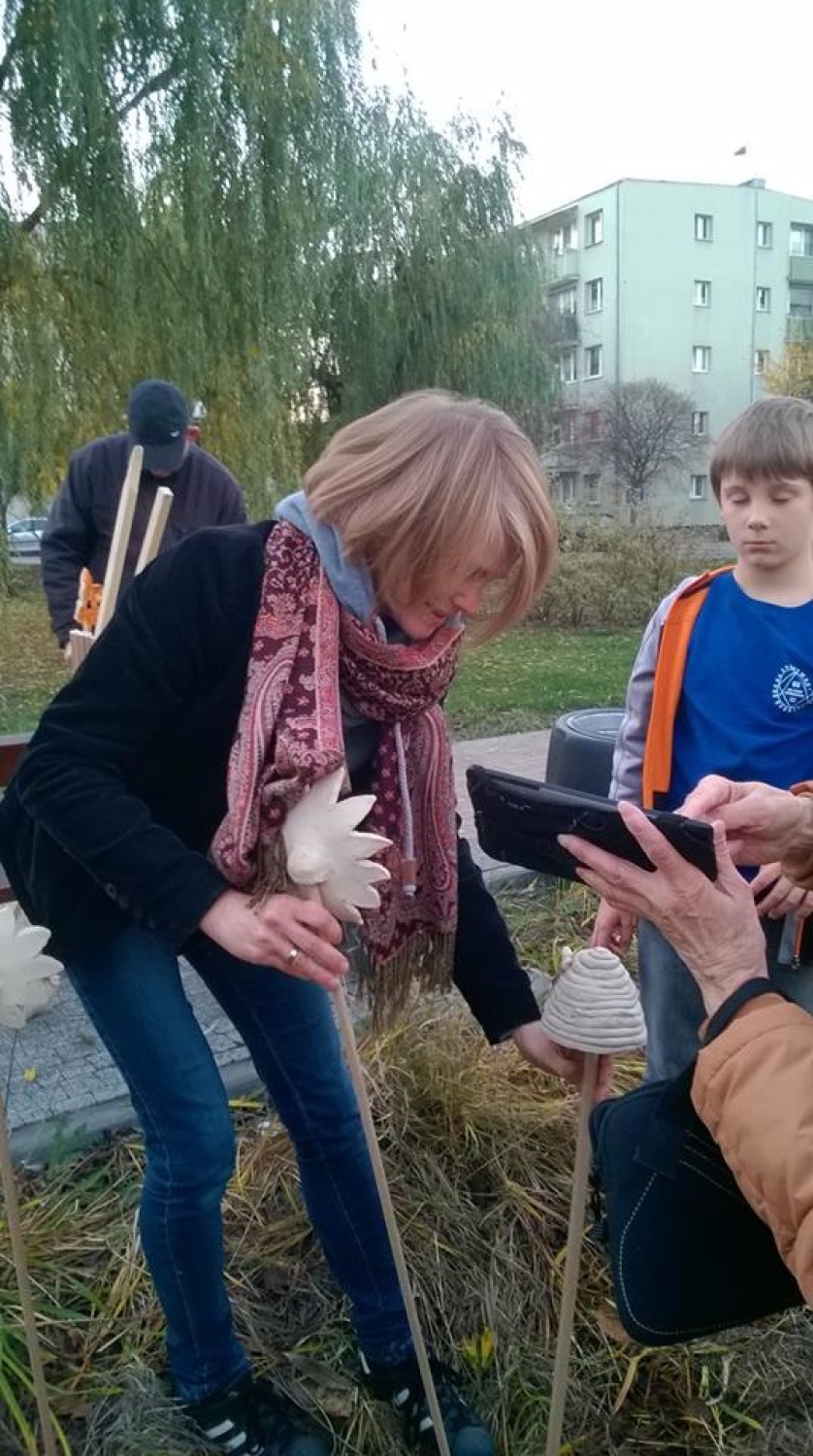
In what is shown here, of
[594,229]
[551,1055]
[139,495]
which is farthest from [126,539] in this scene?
[594,229]

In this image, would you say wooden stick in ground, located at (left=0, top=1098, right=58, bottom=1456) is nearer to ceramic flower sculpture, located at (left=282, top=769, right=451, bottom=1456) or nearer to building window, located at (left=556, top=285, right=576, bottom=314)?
ceramic flower sculpture, located at (left=282, top=769, right=451, bottom=1456)

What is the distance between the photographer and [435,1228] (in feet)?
7.01

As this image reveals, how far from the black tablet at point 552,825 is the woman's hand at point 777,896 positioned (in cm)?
75

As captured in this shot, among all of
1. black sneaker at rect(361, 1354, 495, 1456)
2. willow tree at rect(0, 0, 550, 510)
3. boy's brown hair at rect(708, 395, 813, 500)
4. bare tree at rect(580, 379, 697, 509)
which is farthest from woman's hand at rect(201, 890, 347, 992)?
bare tree at rect(580, 379, 697, 509)

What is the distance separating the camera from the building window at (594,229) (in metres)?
37.5

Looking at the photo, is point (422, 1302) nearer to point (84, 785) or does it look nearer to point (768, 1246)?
point (768, 1246)

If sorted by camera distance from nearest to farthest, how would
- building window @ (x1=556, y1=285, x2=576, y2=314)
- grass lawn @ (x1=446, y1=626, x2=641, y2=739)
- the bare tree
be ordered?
grass lawn @ (x1=446, y1=626, x2=641, y2=739) < the bare tree < building window @ (x1=556, y1=285, x2=576, y2=314)

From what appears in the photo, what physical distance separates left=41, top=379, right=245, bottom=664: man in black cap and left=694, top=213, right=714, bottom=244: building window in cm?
3846

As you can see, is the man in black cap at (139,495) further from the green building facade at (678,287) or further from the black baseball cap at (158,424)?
the green building facade at (678,287)

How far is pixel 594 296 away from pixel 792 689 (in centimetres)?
A: 3889

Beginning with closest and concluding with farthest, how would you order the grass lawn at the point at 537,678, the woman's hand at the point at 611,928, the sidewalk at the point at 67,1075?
1. the woman's hand at the point at 611,928
2. the sidewalk at the point at 67,1075
3. the grass lawn at the point at 537,678

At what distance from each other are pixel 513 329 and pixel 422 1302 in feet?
42.5

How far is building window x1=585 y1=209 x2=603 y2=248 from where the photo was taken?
37.5 m

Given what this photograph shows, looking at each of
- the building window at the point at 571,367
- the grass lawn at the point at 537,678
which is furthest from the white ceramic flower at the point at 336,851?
the building window at the point at 571,367
